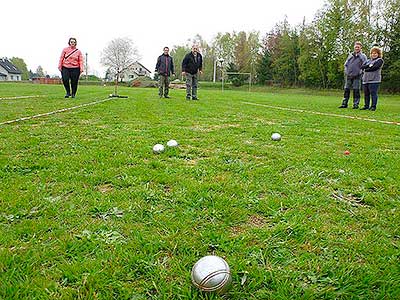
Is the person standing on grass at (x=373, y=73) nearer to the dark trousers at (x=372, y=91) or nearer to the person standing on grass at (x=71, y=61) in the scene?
the dark trousers at (x=372, y=91)

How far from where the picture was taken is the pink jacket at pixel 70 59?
8.40m

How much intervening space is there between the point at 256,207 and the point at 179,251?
66 cm

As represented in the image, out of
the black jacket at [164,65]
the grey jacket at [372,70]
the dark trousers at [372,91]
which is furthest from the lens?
the black jacket at [164,65]

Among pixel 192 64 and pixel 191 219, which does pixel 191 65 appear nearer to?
pixel 192 64

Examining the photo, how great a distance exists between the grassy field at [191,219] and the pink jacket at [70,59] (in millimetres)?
5436

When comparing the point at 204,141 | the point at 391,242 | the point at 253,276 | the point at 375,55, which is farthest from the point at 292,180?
the point at 375,55

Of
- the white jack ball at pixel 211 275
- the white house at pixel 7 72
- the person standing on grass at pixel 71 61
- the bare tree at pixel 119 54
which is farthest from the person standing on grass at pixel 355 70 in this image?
the white house at pixel 7 72

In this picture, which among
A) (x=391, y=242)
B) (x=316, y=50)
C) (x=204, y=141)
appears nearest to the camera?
(x=391, y=242)

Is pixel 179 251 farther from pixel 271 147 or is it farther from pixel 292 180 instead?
pixel 271 147

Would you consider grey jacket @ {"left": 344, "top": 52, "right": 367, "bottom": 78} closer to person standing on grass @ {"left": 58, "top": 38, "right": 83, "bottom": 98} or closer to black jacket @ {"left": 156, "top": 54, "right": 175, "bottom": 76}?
black jacket @ {"left": 156, "top": 54, "right": 175, "bottom": 76}

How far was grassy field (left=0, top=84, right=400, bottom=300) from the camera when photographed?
1.28 metres

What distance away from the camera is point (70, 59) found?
8.45 m

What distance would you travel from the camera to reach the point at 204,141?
151 inches

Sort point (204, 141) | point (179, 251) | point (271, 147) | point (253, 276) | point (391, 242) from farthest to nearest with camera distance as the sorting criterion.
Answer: point (204, 141), point (271, 147), point (391, 242), point (179, 251), point (253, 276)
